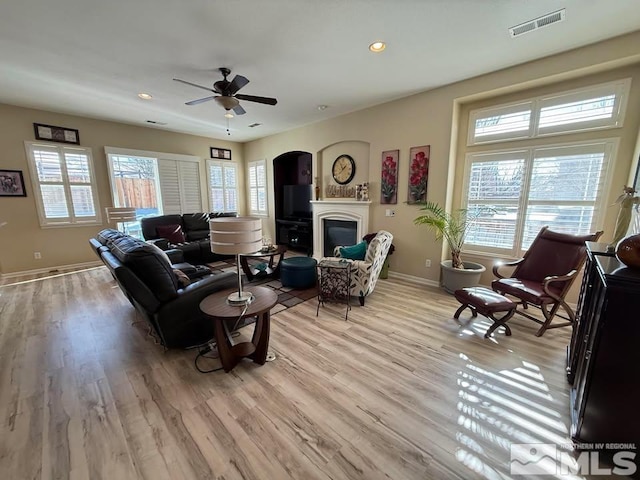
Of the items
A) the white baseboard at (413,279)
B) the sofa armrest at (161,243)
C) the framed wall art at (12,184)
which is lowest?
the white baseboard at (413,279)

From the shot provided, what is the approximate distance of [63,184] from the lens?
4801 mm

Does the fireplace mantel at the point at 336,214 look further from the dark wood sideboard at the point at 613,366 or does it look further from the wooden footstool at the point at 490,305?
the dark wood sideboard at the point at 613,366

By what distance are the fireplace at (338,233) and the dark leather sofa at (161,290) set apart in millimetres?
2950

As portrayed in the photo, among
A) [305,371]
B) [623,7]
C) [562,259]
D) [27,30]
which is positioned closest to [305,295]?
[305,371]

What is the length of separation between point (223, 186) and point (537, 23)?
6697mm

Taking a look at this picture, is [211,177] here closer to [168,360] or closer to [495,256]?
[168,360]

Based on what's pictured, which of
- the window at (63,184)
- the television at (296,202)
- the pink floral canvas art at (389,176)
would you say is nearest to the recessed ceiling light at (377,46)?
the pink floral canvas art at (389,176)

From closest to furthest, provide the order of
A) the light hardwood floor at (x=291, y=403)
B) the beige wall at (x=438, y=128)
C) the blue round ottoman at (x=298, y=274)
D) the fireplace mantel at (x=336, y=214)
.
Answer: the light hardwood floor at (x=291, y=403) → the beige wall at (x=438, y=128) → the blue round ottoman at (x=298, y=274) → the fireplace mantel at (x=336, y=214)

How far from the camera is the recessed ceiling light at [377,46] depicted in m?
2.57

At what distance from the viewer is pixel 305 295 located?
370 centimetres

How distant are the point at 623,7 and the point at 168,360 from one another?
16.2 feet

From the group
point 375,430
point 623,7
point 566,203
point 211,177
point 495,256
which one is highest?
point 623,7

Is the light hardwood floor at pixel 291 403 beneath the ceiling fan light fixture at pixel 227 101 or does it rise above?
beneath

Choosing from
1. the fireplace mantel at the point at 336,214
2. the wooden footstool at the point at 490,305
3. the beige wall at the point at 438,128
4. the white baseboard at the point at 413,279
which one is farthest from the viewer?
the fireplace mantel at the point at 336,214
